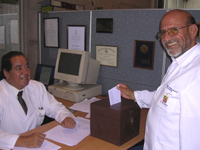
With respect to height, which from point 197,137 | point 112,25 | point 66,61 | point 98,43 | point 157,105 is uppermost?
point 112,25

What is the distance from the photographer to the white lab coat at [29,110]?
167 centimetres

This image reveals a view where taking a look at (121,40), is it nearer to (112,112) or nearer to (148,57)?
(148,57)

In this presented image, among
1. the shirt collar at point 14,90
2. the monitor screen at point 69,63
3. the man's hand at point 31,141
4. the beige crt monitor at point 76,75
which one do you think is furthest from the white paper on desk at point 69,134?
the monitor screen at point 69,63

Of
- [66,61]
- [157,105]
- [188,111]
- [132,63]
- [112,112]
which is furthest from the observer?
[66,61]

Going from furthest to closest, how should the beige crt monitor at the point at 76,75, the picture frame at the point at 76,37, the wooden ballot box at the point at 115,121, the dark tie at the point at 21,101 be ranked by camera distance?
the picture frame at the point at 76,37 < the beige crt monitor at the point at 76,75 < the dark tie at the point at 21,101 < the wooden ballot box at the point at 115,121

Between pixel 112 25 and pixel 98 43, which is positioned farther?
pixel 98 43

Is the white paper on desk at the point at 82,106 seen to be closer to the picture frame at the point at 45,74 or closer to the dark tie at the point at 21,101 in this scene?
the dark tie at the point at 21,101

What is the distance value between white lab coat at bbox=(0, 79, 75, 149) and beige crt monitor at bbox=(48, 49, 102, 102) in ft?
1.29

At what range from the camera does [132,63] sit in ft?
7.47

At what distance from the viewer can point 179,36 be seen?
132 cm

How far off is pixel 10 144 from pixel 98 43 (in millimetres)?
1460

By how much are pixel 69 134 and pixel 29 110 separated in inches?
16.5

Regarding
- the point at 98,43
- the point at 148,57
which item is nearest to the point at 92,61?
the point at 98,43

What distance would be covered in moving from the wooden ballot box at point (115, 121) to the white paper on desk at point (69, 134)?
10 cm
